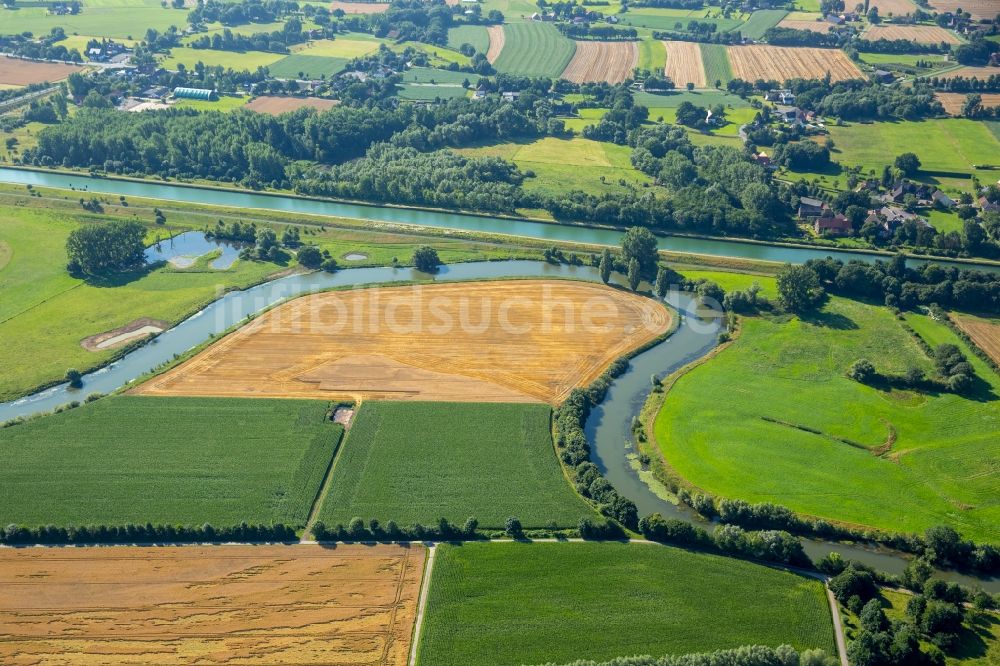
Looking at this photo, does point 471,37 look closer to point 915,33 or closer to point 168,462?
point 915,33

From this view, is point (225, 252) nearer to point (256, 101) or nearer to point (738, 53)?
point (256, 101)

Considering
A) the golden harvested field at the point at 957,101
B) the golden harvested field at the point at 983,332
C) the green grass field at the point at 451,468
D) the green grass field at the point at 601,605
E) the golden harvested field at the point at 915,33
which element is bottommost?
the green grass field at the point at 601,605

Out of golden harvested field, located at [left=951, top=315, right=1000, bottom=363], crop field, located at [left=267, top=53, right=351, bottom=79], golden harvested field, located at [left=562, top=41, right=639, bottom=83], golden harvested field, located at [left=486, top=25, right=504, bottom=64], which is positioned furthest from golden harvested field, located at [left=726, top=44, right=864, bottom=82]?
golden harvested field, located at [left=951, top=315, right=1000, bottom=363]

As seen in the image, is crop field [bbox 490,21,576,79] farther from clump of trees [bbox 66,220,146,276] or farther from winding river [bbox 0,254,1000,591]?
clump of trees [bbox 66,220,146,276]

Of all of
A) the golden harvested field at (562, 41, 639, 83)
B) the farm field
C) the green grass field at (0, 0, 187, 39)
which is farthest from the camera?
the green grass field at (0, 0, 187, 39)

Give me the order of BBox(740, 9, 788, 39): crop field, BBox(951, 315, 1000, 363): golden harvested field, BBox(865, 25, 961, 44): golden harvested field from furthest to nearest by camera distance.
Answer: BBox(740, 9, 788, 39): crop field → BBox(865, 25, 961, 44): golden harvested field → BBox(951, 315, 1000, 363): golden harvested field

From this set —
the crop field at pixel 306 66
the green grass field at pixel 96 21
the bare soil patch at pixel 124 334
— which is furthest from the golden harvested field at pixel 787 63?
the green grass field at pixel 96 21

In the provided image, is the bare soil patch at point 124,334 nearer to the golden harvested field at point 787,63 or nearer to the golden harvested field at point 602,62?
the golden harvested field at point 602,62
